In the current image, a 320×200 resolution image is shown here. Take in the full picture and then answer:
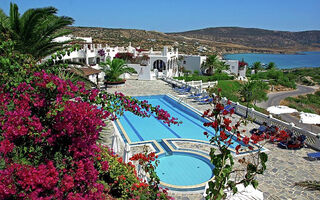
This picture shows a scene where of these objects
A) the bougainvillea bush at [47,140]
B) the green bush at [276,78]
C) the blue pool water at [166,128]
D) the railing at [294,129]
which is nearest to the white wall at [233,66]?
the green bush at [276,78]

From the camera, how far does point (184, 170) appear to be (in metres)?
9.60

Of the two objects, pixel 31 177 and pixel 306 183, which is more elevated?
pixel 31 177

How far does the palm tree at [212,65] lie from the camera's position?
4131 cm

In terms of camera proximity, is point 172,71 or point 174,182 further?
point 172,71

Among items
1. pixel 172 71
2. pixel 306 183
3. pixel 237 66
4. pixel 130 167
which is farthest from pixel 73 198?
pixel 237 66

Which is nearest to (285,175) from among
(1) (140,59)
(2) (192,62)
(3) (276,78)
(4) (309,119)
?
(4) (309,119)

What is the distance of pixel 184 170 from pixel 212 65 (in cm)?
3413

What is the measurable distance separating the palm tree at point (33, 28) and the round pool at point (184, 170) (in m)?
6.01

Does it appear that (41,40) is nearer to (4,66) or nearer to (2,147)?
(4,66)

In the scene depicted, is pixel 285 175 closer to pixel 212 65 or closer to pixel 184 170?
pixel 184 170

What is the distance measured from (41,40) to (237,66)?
44.2m

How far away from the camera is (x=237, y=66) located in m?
47.3

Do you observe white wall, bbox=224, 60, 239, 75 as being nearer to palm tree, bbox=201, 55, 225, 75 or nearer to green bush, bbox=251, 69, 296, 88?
green bush, bbox=251, 69, 296, 88

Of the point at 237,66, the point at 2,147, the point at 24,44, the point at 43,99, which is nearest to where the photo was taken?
the point at 2,147
